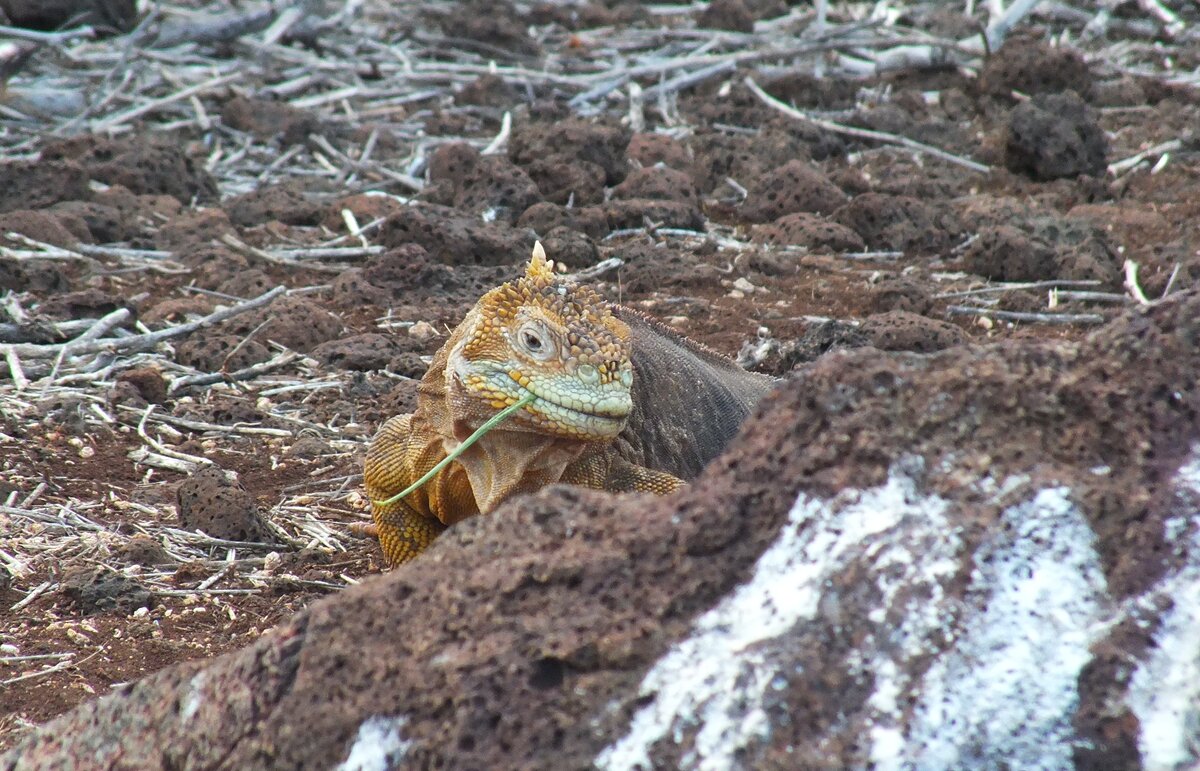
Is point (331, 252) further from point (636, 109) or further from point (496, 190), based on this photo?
point (636, 109)

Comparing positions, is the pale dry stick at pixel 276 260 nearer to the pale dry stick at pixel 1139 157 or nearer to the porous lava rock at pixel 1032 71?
the pale dry stick at pixel 1139 157

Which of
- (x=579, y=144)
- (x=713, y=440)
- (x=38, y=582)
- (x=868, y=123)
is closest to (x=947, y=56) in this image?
(x=868, y=123)

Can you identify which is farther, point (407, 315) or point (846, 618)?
point (407, 315)

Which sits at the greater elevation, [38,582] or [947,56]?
[38,582]

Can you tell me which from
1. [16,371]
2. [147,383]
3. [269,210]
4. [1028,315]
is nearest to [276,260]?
[269,210]

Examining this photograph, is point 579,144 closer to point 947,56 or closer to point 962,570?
point 947,56

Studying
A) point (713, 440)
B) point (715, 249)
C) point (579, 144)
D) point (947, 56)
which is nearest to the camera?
point (713, 440)

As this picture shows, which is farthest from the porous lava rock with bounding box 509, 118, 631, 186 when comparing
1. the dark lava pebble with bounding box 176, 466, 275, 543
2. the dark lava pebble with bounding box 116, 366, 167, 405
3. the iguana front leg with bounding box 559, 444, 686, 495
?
the iguana front leg with bounding box 559, 444, 686, 495

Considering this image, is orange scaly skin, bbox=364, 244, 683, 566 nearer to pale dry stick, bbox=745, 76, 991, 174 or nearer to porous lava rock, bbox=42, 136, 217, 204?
porous lava rock, bbox=42, 136, 217, 204

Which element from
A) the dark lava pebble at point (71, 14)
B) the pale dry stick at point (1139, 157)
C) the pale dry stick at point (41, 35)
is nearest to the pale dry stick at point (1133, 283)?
the pale dry stick at point (1139, 157)
